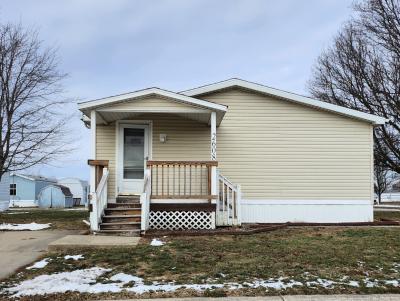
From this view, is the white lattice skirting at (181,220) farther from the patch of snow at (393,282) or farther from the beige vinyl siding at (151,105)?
the patch of snow at (393,282)

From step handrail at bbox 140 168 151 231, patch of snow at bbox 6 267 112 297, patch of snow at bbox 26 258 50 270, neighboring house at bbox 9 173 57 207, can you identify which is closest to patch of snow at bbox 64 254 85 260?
patch of snow at bbox 26 258 50 270

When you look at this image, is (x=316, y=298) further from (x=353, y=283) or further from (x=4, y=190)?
(x=4, y=190)

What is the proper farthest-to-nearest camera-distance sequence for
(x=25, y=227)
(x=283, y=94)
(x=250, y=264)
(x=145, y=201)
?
(x=283, y=94), (x=25, y=227), (x=145, y=201), (x=250, y=264)

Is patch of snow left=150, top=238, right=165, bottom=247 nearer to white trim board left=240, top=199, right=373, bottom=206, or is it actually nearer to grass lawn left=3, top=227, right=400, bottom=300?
grass lawn left=3, top=227, right=400, bottom=300

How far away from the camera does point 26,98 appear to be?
17.6m

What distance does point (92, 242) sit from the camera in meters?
8.59

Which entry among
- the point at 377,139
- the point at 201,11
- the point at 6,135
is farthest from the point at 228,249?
the point at 377,139

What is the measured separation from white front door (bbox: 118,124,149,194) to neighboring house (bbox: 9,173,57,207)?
35.0 meters

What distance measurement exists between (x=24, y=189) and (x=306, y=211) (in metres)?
38.9

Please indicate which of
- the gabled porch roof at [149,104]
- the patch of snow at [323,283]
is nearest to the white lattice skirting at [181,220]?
the gabled porch roof at [149,104]

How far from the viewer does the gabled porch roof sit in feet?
36.1

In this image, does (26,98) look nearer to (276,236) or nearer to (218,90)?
(218,90)

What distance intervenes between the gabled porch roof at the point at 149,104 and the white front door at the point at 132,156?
157 cm

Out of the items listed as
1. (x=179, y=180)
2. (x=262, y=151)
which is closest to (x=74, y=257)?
(x=179, y=180)
